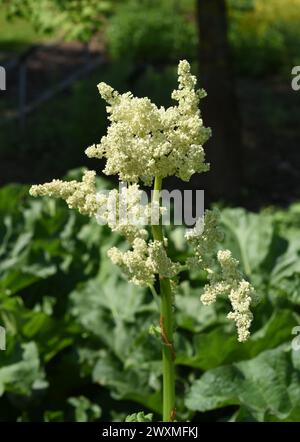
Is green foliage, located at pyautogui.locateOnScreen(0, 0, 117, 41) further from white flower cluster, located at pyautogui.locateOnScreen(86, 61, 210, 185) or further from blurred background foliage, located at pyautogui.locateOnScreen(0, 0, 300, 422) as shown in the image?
white flower cluster, located at pyautogui.locateOnScreen(86, 61, 210, 185)

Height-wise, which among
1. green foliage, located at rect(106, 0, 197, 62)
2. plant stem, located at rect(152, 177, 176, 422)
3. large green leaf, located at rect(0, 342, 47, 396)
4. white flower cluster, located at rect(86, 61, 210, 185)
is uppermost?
green foliage, located at rect(106, 0, 197, 62)

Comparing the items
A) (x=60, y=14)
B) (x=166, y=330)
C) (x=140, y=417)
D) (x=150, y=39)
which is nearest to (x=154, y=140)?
(x=166, y=330)

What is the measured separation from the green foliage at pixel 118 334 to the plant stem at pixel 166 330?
91 cm

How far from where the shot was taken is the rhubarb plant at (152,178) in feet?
7.23

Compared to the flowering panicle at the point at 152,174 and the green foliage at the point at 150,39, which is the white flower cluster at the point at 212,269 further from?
the green foliage at the point at 150,39

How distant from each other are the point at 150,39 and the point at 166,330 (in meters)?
11.5

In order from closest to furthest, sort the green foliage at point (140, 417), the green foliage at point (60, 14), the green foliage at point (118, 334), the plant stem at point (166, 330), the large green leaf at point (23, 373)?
the plant stem at point (166, 330) → the green foliage at point (140, 417) → the green foliage at point (118, 334) → the large green leaf at point (23, 373) → the green foliage at point (60, 14)

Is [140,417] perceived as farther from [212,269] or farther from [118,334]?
[118,334]

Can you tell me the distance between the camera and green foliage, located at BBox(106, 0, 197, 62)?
44.2 feet

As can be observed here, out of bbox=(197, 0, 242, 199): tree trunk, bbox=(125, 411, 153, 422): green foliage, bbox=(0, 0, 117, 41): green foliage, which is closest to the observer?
bbox=(125, 411, 153, 422): green foliage

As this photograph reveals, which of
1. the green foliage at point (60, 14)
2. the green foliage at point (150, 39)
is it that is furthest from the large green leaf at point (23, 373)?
the green foliage at point (150, 39)

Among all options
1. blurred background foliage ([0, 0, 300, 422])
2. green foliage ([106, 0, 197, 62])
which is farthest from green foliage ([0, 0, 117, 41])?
green foliage ([106, 0, 197, 62])

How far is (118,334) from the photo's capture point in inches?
166

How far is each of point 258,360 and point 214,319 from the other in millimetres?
561
